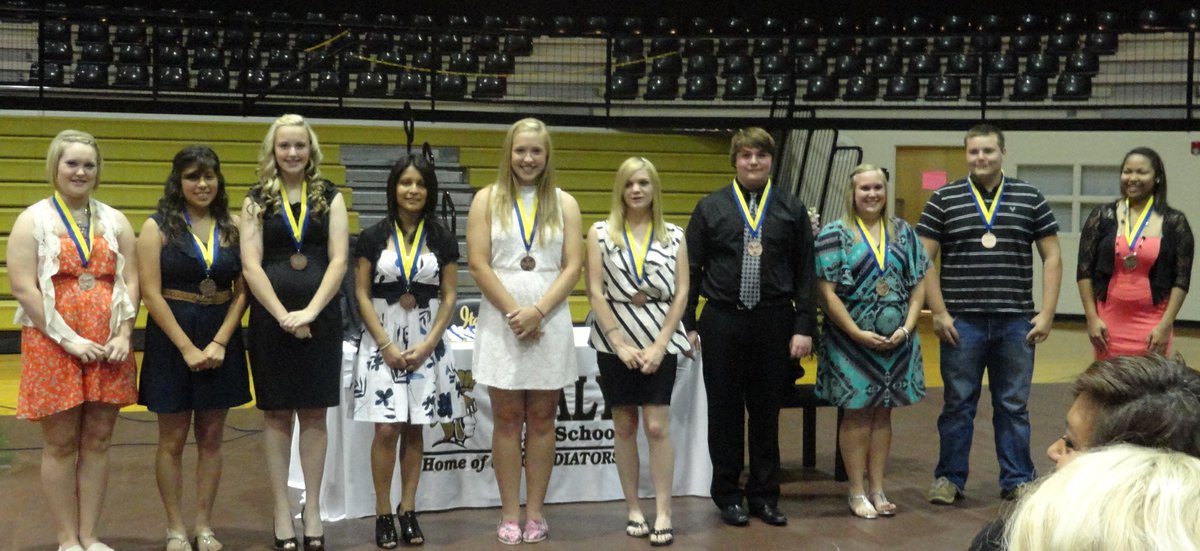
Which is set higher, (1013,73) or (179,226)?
(1013,73)

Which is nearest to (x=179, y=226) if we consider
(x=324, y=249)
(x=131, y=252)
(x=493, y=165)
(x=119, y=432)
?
(x=131, y=252)

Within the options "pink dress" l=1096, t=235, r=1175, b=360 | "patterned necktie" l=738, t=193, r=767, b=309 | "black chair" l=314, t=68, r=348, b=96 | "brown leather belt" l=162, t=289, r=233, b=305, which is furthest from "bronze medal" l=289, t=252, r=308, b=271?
"black chair" l=314, t=68, r=348, b=96

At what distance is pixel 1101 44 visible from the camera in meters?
11.3

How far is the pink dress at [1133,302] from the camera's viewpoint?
4.77 metres

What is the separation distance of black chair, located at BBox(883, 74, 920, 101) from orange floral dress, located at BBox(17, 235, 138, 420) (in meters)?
8.82

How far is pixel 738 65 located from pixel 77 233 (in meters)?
8.75

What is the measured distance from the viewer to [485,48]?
12.1 metres

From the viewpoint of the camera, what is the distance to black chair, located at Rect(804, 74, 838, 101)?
11328 mm

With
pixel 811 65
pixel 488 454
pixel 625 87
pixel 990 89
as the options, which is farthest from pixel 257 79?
pixel 488 454

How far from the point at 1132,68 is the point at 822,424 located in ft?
24.4

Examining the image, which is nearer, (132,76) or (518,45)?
(132,76)

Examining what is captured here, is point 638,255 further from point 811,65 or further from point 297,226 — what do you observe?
point 811,65

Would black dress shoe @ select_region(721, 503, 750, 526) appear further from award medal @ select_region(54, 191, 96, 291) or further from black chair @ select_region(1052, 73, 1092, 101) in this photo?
black chair @ select_region(1052, 73, 1092, 101)

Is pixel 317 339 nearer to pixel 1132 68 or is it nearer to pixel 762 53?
pixel 762 53
